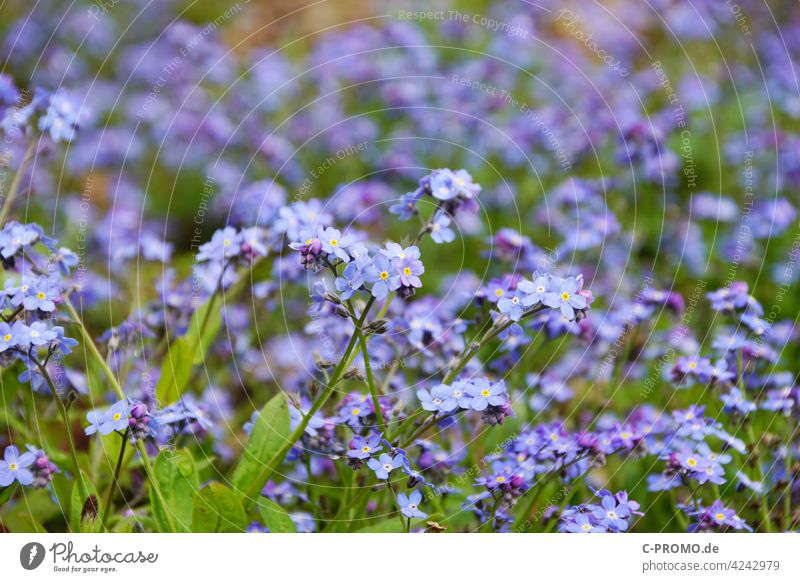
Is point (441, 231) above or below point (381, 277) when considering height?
above

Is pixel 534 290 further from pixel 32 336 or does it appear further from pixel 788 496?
pixel 32 336

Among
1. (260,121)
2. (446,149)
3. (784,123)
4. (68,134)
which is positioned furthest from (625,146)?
(68,134)

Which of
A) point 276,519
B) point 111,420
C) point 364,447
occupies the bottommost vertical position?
point 276,519

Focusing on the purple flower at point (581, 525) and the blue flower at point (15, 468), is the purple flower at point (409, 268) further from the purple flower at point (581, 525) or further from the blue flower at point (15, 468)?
the blue flower at point (15, 468)

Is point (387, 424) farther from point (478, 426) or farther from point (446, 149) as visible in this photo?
point (446, 149)

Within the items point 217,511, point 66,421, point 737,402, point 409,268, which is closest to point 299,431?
point 217,511
